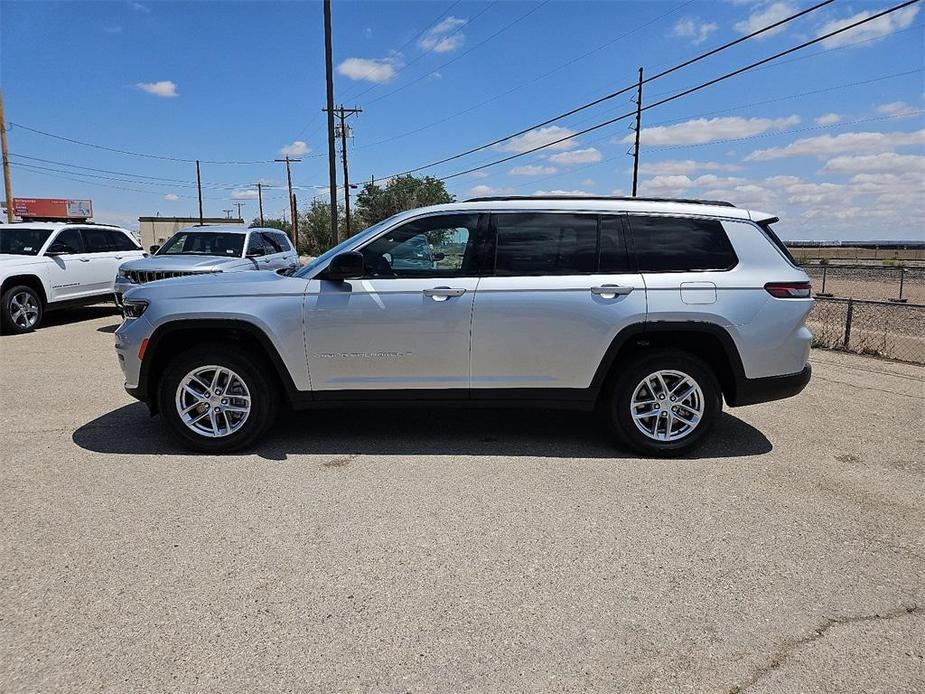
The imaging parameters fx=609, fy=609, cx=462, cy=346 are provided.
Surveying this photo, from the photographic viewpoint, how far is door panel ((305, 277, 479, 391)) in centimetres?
442

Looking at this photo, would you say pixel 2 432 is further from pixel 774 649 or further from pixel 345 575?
pixel 774 649

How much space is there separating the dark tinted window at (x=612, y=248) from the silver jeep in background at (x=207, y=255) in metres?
6.57

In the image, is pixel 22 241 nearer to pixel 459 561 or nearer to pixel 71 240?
pixel 71 240

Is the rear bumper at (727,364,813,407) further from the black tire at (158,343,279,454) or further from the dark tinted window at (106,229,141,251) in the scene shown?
the dark tinted window at (106,229,141,251)

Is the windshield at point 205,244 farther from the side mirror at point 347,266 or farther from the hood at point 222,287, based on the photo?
the side mirror at point 347,266

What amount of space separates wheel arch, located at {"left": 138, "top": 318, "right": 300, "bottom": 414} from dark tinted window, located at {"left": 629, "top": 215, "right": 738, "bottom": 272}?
2.78 m

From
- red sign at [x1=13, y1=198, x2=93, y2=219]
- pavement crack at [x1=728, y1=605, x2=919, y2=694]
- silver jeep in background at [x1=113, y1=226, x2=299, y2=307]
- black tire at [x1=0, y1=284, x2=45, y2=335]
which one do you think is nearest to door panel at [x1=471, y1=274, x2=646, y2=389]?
pavement crack at [x1=728, y1=605, x2=919, y2=694]

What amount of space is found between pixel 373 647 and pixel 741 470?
3.04m

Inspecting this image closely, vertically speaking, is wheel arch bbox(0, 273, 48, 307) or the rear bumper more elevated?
wheel arch bbox(0, 273, 48, 307)

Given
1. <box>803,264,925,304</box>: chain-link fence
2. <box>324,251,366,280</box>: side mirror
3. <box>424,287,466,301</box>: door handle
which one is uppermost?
<box>324,251,366,280</box>: side mirror

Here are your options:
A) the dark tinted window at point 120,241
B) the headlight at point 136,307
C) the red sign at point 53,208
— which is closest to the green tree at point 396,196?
the red sign at point 53,208

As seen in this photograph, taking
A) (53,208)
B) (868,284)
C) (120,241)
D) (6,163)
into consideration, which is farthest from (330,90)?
(53,208)

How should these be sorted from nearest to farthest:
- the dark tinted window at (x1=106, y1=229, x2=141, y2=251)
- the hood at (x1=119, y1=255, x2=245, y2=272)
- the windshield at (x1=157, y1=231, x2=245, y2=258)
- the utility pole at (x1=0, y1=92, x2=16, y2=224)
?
the hood at (x1=119, y1=255, x2=245, y2=272)
the windshield at (x1=157, y1=231, x2=245, y2=258)
the dark tinted window at (x1=106, y1=229, x2=141, y2=251)
the utility pole at (x1=0, y1=92, x2=16, y2=224)

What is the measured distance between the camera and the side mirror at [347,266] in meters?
4.36
